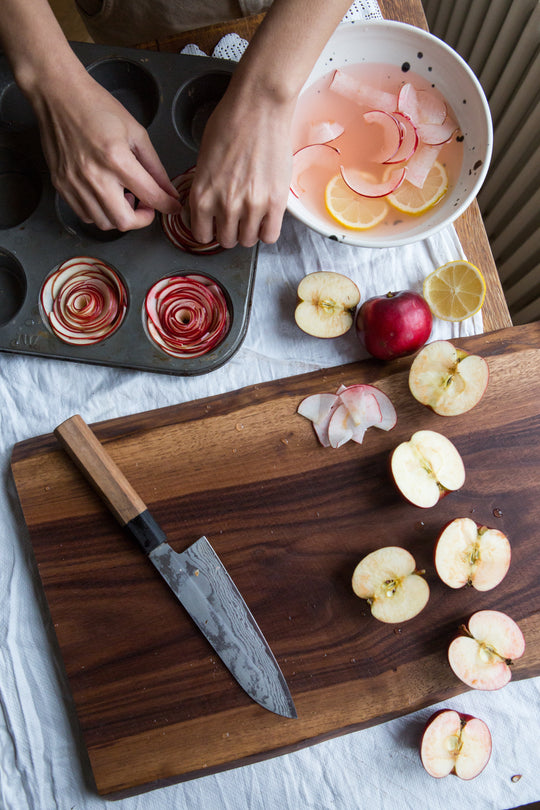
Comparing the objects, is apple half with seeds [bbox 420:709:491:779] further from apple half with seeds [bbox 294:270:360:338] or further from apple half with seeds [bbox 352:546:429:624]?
apple half with seeds [bbox 294:270:360:338]

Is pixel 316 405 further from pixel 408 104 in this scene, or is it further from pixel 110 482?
pixel 408 104

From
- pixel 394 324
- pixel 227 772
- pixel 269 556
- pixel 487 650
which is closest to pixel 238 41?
pixel 394 324

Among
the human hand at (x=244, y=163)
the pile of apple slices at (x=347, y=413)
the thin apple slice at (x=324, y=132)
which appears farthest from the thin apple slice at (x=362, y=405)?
the thin apple slice at (x=324, y=132)

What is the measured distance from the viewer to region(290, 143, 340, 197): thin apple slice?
105cm

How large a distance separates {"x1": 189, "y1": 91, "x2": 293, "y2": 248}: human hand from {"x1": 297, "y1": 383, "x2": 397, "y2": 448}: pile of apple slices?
0.33 metres

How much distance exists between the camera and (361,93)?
1.07 meters

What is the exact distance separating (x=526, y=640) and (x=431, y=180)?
2.66 ft

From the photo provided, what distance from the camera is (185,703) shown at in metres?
1.00

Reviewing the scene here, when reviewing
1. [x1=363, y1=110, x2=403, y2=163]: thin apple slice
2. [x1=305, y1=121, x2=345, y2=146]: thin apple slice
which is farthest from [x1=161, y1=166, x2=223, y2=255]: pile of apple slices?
[x1=363, y1=110, x2=403, y2=163]: thin apple slice

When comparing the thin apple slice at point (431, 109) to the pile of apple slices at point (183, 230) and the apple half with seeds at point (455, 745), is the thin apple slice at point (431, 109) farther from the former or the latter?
the apple half with seeds at point (455, 745)

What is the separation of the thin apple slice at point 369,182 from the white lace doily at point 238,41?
37cm

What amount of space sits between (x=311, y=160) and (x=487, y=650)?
89cm

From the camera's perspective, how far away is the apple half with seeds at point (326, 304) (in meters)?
1.09

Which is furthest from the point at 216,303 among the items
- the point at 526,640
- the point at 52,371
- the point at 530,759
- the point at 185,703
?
the point at 530,759
